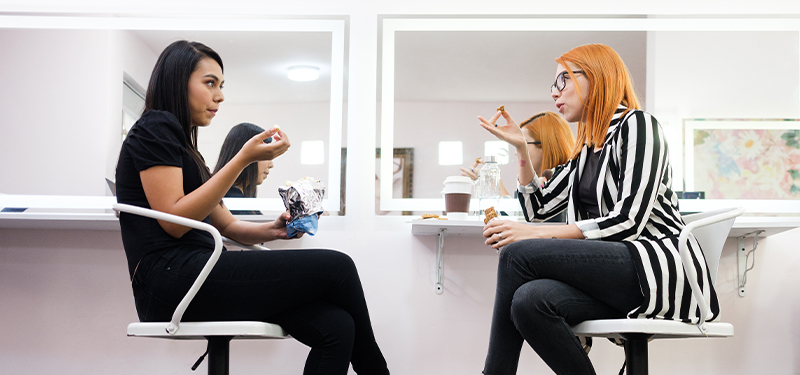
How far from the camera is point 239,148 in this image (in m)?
2.44

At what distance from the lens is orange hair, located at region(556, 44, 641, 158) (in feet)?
5.44

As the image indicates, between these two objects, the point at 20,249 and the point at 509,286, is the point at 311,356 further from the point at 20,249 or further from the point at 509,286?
the point at 20,249

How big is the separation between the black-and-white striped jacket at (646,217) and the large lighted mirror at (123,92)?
1177 millimetres

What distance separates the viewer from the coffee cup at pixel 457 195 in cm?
224

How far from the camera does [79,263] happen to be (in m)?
2.44

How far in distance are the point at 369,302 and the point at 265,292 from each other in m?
1.09

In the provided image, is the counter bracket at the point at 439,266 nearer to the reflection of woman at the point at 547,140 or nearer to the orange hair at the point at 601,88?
the reflection of woman at the point at 547,140

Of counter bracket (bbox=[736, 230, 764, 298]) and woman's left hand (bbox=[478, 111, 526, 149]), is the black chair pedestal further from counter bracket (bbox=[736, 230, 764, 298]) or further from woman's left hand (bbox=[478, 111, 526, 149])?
counter bracket (bbox=[736, 230, 764, 298])

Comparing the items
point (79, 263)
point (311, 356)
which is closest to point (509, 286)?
point (311, 356)

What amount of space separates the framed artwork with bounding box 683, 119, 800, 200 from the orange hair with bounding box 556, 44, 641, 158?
90cm

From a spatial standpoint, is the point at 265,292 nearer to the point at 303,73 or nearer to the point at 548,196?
the point at 548,196

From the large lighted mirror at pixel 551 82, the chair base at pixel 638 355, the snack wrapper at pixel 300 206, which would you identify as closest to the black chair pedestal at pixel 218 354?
the snack wrapper at pixel 300 206

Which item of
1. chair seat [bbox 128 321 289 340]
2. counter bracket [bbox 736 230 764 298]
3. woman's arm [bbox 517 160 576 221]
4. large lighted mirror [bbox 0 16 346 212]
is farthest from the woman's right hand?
counter bracket [bbox 736 230 764 298]

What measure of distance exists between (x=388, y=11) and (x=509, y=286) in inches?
58.0
